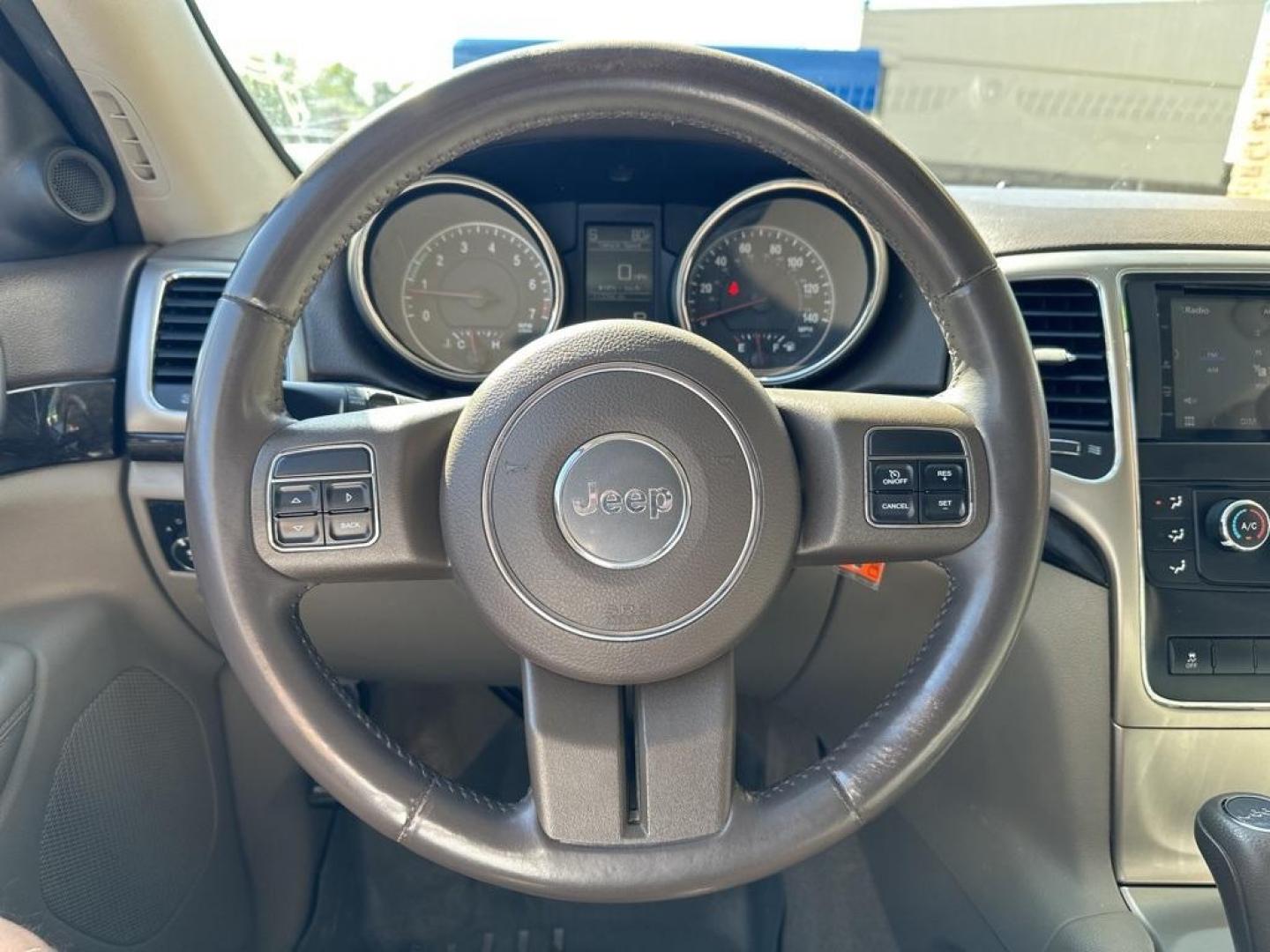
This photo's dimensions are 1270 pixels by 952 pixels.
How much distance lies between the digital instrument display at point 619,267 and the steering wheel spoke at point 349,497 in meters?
0.66

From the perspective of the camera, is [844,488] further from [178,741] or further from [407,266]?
[178,741]

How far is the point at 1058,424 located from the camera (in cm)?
138

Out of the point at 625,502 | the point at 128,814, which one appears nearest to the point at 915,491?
the point at 625,502

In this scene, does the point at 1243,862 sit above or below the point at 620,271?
below

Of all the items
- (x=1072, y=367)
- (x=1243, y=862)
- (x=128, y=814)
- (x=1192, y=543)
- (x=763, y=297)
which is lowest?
(x=128, y=814)

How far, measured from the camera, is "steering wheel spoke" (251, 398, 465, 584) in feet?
2.81

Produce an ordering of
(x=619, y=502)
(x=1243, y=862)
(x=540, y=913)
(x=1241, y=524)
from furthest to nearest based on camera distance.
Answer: (x=540, y=913) < (x=1241, y=524) < (x=1243, y=862) < (x=619, y=502)

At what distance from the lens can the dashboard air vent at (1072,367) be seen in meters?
1.36

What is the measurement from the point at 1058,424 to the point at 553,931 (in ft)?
3.83

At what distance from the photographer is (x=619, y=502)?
85 centimetres

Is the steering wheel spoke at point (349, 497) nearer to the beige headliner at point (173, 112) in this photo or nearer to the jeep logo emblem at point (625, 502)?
the jeep logo emblem at point (625, 502)

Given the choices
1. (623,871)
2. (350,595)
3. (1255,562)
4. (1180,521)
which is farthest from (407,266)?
(1255,562)

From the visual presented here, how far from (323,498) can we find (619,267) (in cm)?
76

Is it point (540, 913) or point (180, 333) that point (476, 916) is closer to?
point (540, 913)
